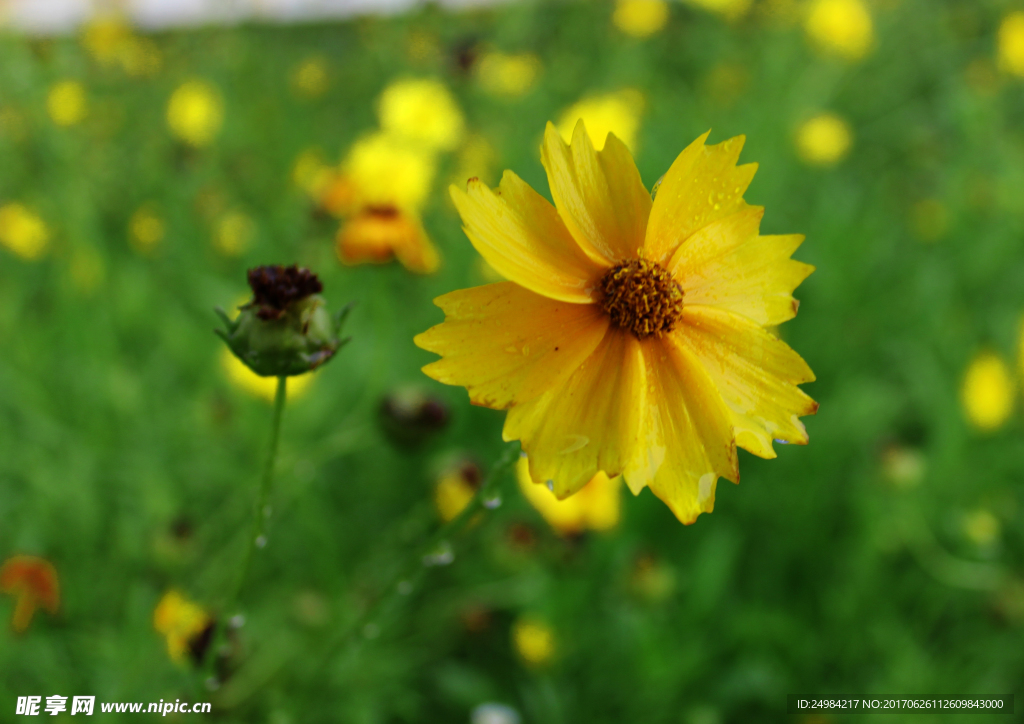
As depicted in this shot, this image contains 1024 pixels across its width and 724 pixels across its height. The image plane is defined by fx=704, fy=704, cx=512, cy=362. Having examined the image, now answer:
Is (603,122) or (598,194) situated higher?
(603,122)

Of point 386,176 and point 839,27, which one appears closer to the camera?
point 386,176

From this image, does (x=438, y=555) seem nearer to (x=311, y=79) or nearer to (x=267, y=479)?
(x=267, y=479)

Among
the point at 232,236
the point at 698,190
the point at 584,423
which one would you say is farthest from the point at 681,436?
the point at 232,236

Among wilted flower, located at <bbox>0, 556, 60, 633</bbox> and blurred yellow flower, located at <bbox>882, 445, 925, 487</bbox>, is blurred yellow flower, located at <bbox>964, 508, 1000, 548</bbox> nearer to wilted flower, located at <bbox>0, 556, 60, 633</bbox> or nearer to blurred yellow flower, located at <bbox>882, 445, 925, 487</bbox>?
blurred yellow flower, located at <bbox>882, 445, 925, 487</bbox>

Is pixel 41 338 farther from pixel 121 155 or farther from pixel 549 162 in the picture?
pixel 549 162

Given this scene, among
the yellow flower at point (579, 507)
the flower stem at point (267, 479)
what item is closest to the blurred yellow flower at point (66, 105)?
the yellow flower at point (579, 507)

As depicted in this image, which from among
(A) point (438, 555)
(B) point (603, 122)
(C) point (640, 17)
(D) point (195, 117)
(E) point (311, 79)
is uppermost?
(C) point (640, 17)

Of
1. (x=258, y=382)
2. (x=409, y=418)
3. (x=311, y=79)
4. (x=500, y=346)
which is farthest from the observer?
(x=311, y=79)

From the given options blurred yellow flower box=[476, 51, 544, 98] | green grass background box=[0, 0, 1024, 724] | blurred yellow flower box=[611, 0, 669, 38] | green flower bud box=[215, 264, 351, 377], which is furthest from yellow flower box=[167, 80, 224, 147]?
green flower bud box=[215, 264, 351, 377]

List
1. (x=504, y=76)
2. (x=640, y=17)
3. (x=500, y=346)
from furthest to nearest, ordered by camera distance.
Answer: (x=640, y=17) → (x=504, y=76) → (x=500, y=346)
